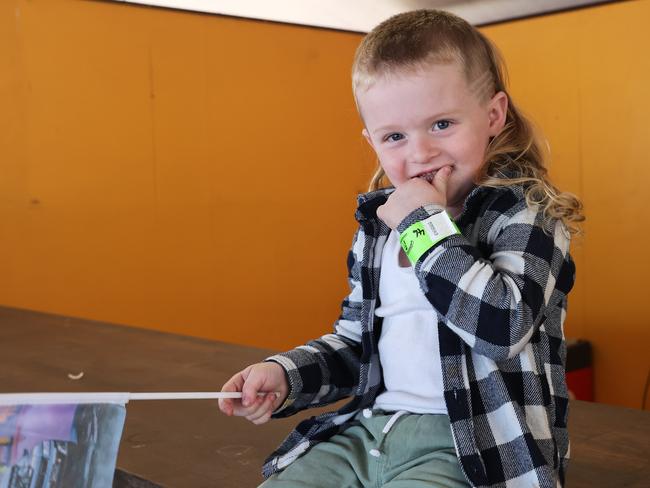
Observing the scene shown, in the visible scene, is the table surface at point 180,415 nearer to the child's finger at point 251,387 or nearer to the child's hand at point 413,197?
the child's finger at point 251,387

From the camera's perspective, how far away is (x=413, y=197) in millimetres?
854

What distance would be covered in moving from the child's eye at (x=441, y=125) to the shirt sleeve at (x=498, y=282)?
0.31 feet

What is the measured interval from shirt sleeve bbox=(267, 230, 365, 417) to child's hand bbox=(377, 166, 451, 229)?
117 millimetres

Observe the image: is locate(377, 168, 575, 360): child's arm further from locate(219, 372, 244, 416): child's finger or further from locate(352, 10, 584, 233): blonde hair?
locate(219, 372, 244, 416): child's finger

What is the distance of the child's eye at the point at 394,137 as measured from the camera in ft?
2.94

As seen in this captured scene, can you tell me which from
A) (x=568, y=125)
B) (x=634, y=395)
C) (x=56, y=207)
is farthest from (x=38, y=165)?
(x=634, y=395)

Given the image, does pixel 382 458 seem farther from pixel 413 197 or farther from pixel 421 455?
pixel 413 197

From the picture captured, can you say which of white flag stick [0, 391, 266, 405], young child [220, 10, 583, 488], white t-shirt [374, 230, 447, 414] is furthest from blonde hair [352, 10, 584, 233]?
white flag stick [0, 391, 266, 405]

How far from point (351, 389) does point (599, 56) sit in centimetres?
226

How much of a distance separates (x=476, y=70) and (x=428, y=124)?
8 cm

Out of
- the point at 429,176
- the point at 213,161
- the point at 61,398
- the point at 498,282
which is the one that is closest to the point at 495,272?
the point at 498,282

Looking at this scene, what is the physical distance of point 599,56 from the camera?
115 inches

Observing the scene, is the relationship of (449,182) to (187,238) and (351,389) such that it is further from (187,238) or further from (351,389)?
(187,238)

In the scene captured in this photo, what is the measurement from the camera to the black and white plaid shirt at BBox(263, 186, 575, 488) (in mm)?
792
